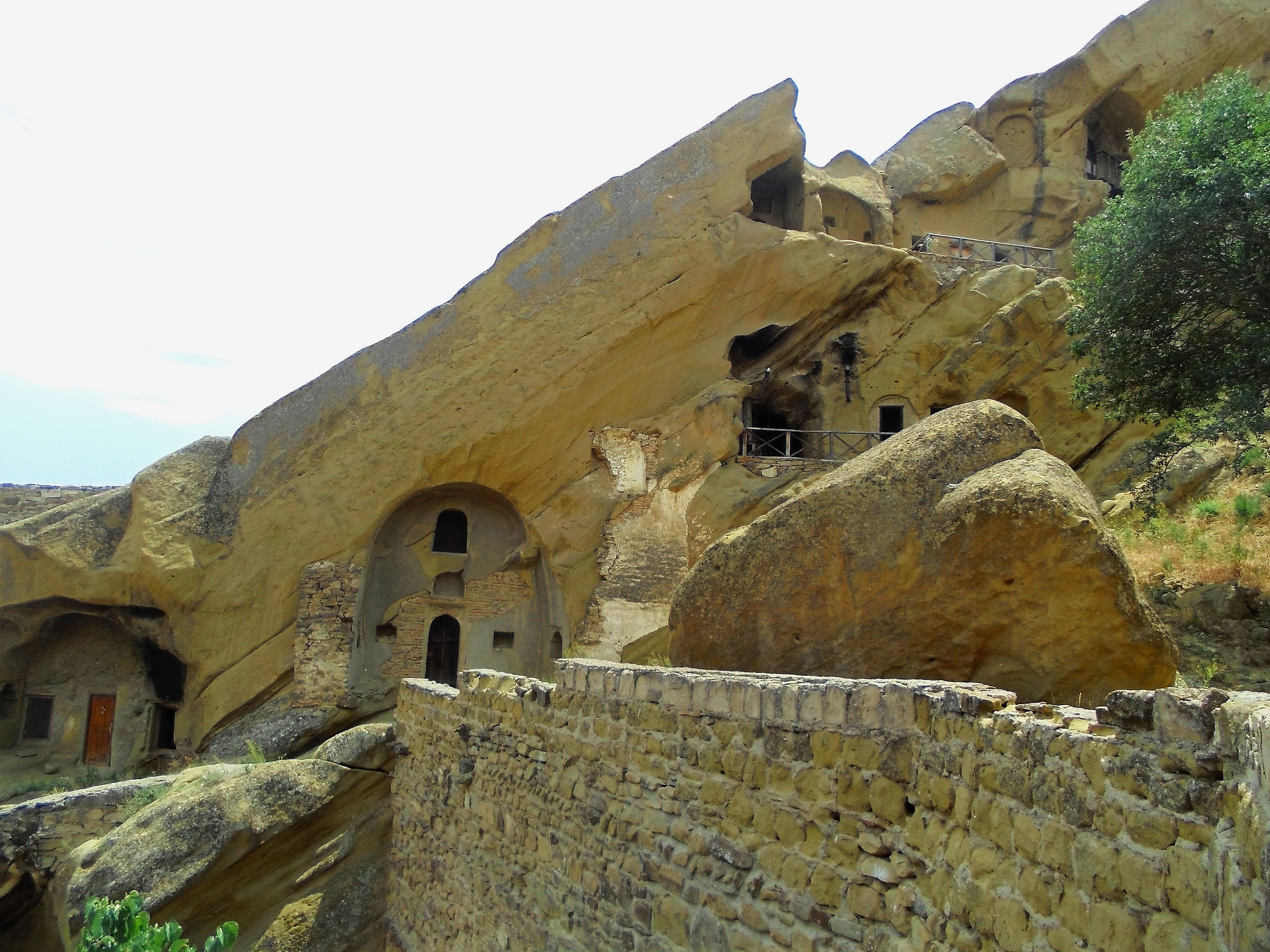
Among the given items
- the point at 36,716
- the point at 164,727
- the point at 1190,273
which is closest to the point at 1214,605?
the point at 1190,273

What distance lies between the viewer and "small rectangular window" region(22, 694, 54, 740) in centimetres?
1708

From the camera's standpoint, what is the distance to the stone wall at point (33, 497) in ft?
65.6

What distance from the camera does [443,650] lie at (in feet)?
57.0

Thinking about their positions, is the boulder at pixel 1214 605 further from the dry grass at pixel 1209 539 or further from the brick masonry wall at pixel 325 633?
the brick masonry wall at pixel 325 633

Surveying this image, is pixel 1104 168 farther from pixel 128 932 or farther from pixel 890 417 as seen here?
pixel 128 932

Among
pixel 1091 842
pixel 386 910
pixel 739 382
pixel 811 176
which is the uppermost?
pixel 811 176

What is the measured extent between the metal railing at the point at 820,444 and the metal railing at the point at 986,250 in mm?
4577

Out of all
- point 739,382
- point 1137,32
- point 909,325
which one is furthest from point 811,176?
point 1137,32

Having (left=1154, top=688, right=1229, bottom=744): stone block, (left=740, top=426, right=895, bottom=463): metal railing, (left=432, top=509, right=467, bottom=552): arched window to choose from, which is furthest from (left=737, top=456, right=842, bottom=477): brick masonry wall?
(left=1154, top=688, right=1229, bottom=744): stone block

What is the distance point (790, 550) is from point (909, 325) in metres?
12.7

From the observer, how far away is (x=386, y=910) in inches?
398

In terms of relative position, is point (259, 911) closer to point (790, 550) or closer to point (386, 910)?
point (386, 910)

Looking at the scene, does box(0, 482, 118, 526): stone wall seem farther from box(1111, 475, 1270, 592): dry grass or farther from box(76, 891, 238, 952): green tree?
box(1111, 475, 1270, 592): dry grass

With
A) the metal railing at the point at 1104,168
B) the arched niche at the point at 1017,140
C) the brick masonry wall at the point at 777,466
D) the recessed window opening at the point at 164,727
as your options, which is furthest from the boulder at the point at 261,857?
the metal railing at the point at 1104,168
